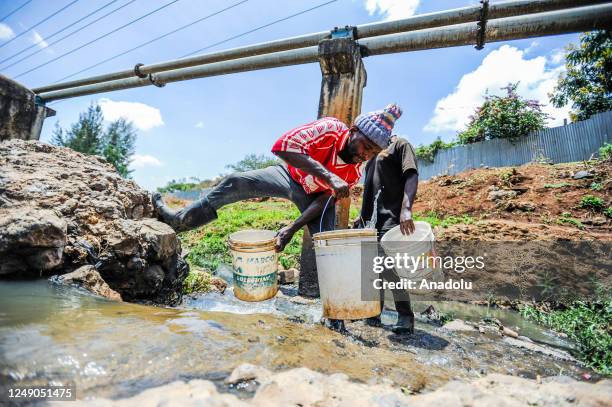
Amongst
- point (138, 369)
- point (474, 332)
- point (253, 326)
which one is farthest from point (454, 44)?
point (138, 369)

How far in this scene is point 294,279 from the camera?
16.5 feet

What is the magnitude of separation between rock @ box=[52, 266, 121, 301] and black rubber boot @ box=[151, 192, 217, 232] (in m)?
0.87

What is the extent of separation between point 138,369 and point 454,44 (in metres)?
4.70

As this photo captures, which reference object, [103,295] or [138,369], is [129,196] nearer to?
[103,295]

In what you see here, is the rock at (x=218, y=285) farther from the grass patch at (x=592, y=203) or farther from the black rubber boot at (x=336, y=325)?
the grass patch at (x=592, y=203)

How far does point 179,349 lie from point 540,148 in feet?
48.1

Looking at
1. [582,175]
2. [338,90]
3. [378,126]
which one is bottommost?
[378,126]

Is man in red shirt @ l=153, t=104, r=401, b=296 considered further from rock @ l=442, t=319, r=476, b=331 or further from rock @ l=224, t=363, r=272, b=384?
rock @ l=442, t=319, r=476, b=331

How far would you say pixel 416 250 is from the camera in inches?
104

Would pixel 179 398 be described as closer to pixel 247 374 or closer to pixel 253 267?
pixel 247 374

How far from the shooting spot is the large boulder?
2.34m

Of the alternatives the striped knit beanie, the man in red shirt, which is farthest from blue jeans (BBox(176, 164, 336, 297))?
the striped knit beanie

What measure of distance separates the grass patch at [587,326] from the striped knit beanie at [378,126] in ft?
6.81

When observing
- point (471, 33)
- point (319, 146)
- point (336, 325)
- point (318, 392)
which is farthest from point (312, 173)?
point (471, 33)
